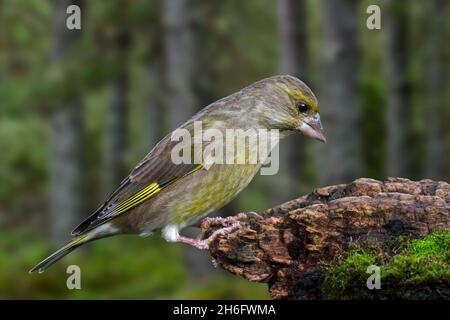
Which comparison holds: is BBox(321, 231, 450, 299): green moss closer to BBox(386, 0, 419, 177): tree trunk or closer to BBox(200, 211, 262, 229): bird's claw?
BBox(200, 211, 262, 229): bird's claw

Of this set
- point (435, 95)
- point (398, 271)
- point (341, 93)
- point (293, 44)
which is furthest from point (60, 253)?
point (435, 95)

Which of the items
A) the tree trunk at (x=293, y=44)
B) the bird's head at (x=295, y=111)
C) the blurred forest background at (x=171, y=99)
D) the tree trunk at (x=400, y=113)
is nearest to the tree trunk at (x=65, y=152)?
the blurred forest background at (x=171, y=99)

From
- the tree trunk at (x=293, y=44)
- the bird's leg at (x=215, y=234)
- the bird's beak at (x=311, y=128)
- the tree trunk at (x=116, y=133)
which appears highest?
the tree trunk at (x=293, y=44)

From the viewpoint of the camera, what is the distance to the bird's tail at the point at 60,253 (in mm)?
5730

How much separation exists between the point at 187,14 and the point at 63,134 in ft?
18.5

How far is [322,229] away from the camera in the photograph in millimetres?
4371

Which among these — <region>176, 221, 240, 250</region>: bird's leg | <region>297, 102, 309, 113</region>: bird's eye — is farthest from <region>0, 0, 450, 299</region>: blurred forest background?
<region>176, 221, 240, 250</region>: bird's leg

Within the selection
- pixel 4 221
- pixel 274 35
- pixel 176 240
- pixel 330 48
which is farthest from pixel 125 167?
pixel 176 240

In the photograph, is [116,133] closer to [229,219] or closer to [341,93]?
[341,93]

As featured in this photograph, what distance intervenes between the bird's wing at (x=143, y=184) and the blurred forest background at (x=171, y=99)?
161 inches

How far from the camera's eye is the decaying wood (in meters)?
4.30

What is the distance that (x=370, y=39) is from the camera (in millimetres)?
31109

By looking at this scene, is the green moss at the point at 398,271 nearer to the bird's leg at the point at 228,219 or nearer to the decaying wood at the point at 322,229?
the decaying wood at the point at 322,229

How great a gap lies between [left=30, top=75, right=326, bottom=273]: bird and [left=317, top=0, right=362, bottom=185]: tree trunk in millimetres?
5130
